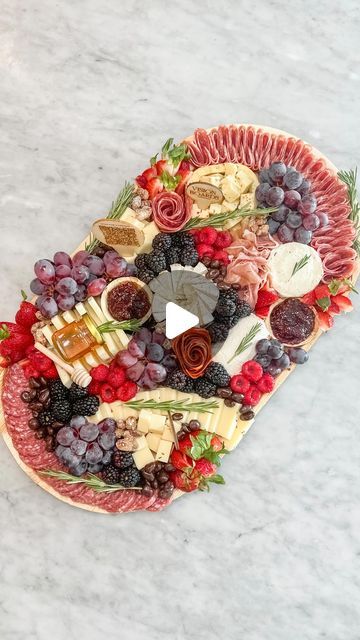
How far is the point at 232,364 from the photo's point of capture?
2910 mm

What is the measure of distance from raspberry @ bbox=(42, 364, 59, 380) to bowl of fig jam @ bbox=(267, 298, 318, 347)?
910 mm

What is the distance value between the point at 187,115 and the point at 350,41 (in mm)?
899

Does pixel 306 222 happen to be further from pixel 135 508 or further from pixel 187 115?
pixel 135 508

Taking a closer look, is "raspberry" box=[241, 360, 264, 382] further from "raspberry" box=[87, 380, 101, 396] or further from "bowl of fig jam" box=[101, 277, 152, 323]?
"raspberry" box=[87, 380, 101, 396]

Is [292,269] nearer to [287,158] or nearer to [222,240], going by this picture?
[222,240]

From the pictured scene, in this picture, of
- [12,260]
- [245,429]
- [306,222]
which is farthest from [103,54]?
[245,429]

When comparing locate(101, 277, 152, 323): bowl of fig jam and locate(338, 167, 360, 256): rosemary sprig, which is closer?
locate(101, 277, 152, 323): bowl of fig jam

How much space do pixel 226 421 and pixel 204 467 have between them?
0.21 metres

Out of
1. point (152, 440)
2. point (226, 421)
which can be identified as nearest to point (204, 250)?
point (226, 421)

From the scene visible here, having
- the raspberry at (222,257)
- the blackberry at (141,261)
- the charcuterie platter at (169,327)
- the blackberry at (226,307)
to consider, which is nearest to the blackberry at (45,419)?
the charcuterie platter at (169,327)

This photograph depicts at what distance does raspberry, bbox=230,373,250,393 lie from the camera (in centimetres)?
286

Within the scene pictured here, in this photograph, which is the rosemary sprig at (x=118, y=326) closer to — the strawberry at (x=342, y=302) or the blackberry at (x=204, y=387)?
the blackberry at (x=204, y=387)

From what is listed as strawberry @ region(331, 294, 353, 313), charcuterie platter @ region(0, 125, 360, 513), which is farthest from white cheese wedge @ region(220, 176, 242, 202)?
strawberry @ region(331, 294, 353, 313)

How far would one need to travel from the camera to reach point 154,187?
300 centimetres
